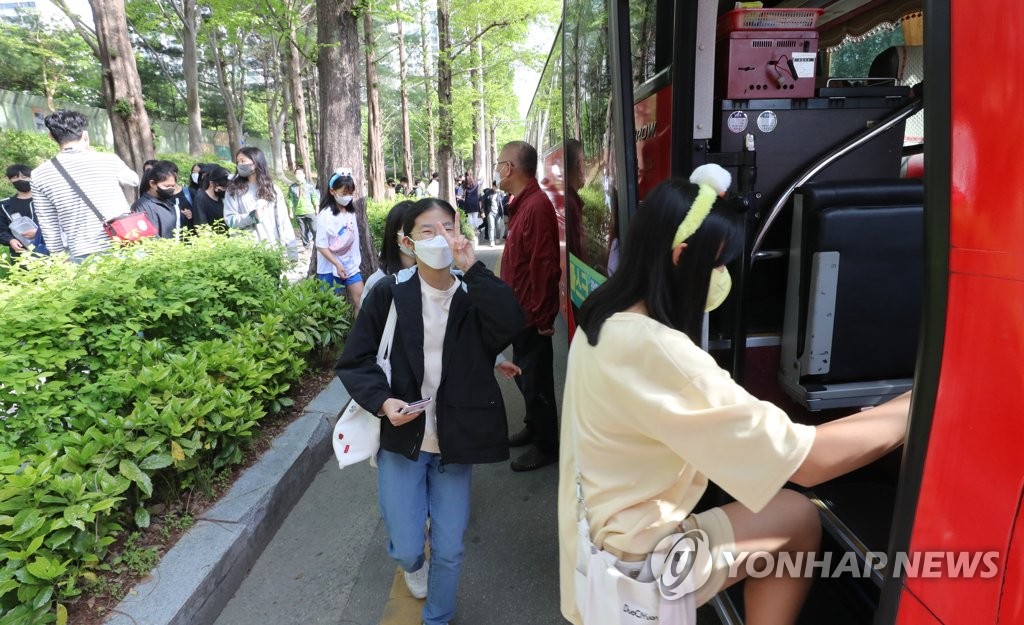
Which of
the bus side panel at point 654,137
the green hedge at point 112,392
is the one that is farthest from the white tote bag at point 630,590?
the green hedge at point 112,392

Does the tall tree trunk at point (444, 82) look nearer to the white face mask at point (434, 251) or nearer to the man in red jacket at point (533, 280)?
the man in red jacket at point (533, 280)

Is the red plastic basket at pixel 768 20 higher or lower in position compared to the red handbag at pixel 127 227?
higher

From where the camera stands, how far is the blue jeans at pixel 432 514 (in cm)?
221

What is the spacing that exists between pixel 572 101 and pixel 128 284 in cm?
294

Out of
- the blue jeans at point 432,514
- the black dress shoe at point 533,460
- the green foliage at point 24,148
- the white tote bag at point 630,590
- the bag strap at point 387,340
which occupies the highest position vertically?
the green foliage at point 24,148

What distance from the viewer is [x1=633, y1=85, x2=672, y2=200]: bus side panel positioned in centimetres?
246

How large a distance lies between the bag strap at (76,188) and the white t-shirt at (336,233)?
1.64 metres

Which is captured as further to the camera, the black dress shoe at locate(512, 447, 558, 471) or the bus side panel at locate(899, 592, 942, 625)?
the black dress shoe at locate(512, 447, 558, 471)

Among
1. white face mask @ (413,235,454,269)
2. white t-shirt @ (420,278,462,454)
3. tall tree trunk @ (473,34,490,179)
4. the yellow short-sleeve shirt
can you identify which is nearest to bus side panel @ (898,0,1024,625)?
the yellow short-sleeve shirt

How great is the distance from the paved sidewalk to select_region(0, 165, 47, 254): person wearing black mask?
5.38 m

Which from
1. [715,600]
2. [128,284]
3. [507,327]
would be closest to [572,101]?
[507,327]

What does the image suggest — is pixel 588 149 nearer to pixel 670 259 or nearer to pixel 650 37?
pixel 650 37

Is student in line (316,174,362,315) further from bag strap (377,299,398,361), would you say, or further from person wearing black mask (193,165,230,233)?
bag strap (377,299,398,361)

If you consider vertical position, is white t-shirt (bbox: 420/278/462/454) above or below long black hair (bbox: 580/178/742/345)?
below
